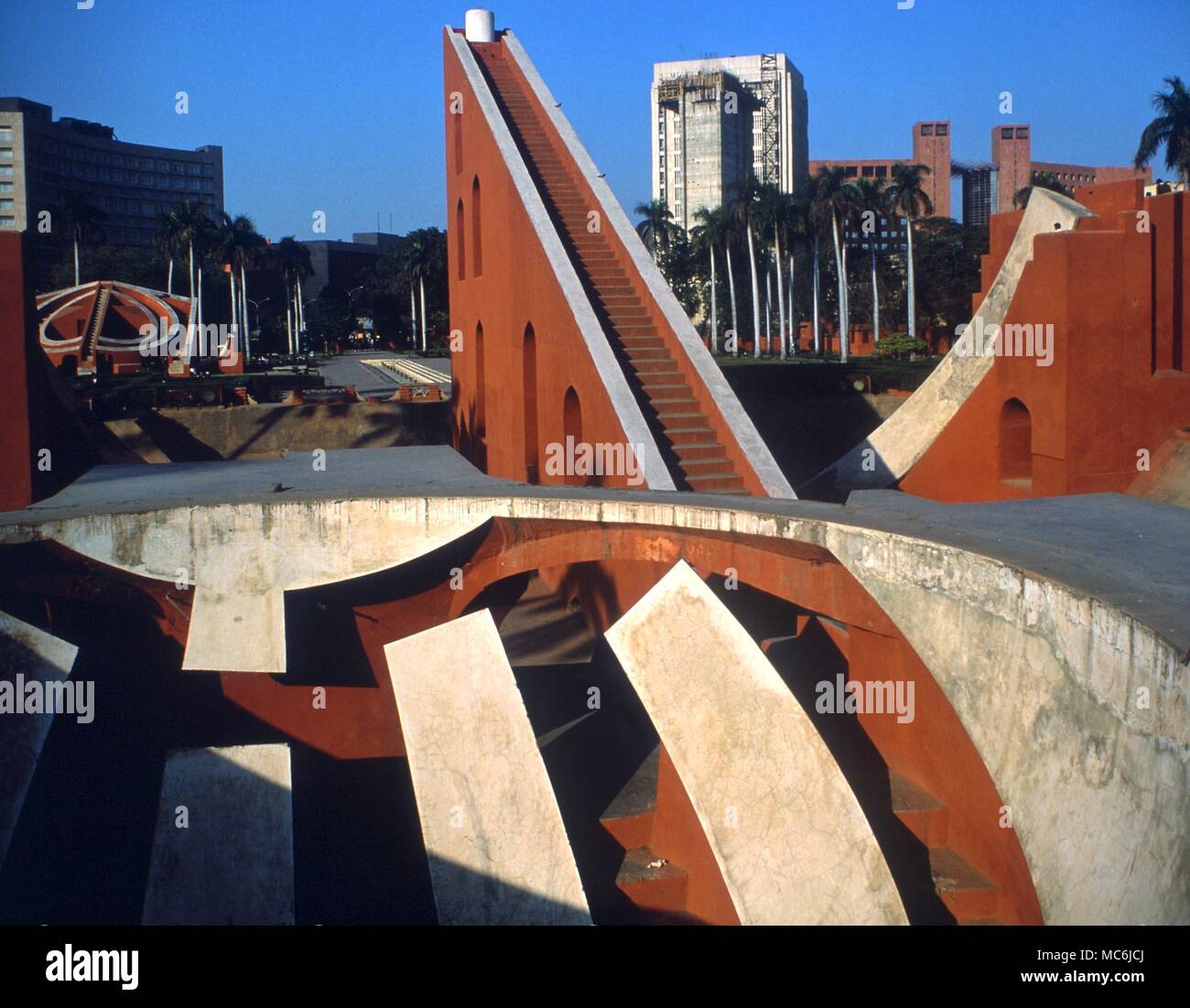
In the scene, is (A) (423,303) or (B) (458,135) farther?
(A) (423,303)

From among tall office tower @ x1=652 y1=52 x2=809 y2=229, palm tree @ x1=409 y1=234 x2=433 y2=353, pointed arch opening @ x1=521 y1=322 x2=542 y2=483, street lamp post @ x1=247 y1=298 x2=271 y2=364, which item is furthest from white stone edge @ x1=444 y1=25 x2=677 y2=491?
tall office tower @ x1=652 y1=52 x2=809 y2=229

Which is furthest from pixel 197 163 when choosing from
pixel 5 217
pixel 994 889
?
pixel 994 889

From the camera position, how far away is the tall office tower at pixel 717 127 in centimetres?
6962

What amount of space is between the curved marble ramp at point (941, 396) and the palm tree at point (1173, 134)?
614 centimetres

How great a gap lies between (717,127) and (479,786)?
6673 cm

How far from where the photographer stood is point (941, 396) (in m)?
11.8

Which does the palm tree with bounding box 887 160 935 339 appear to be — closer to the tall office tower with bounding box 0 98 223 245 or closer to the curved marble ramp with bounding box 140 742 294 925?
the tall office tower with bounding box 0 98 223 245

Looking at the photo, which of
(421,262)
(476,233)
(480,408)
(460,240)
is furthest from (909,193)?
(480,408)

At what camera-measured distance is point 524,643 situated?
1084 cm

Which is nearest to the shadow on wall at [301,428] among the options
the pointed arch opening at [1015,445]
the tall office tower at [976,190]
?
the pointed arch opening at [1015,445]

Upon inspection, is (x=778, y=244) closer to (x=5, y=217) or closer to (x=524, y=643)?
(x=524, y=643)

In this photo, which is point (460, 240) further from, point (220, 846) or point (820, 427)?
point (220, 846)

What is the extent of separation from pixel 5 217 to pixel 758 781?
47.8 metres

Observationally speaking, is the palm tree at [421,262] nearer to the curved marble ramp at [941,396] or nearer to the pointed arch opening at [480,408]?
the pointed arch opening at [480,408]
